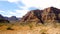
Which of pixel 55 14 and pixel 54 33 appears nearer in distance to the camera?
pixel 54 33

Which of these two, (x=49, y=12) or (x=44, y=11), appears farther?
(x=44, y=11)

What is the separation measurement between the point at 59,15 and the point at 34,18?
40.5 ft

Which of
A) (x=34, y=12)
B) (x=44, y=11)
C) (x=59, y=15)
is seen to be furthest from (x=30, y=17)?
(x=59, y=15)

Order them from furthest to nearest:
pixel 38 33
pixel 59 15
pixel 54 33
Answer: pixel 59 15 → pixel 38 33 → pixel 54 33

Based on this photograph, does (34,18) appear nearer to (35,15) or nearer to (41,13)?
(35,15)

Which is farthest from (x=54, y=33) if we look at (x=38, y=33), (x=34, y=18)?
(x=34, y=18)

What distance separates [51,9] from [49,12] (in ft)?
7.14

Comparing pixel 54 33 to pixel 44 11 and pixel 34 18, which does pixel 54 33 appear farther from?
pixel 44 11

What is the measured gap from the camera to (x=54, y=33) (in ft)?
58.0

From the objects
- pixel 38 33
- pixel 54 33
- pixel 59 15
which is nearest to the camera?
pixel 54 33

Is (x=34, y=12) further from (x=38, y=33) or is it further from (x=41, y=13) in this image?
(x=38, y=33)

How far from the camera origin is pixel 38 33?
19.6m

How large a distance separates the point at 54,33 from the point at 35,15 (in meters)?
64.0

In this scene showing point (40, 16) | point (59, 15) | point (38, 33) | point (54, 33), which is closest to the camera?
point (54, 33)
